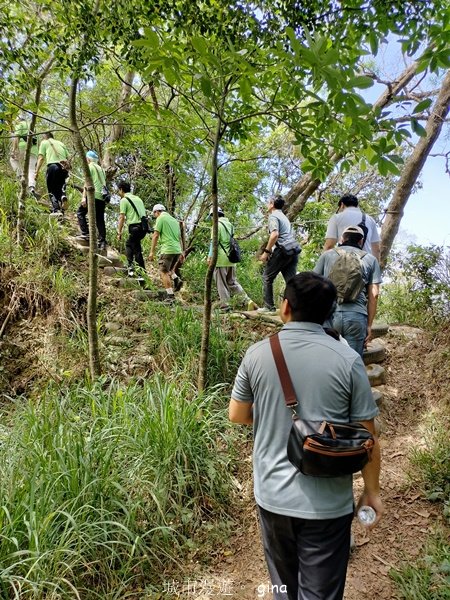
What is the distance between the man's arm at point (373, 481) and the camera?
1552 mm

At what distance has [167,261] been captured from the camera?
6.21 meters

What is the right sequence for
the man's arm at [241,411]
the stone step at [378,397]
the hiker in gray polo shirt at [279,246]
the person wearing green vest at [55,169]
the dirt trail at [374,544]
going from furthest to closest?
the person wearing green vest at [55,169]
the hiker in gray polo shirt at [279,246]
the stone step at [378,397]
the dirt trail at [374,544]
the man's arm at [241,411]

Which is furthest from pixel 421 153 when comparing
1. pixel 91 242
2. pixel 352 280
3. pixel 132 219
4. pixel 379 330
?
pixel 91 242

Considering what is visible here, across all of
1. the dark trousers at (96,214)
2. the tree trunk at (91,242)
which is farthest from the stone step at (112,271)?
the tree trunk at (91,242)

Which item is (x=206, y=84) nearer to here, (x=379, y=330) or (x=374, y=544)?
(x=374, y=544)

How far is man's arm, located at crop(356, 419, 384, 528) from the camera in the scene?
1552 millimetres

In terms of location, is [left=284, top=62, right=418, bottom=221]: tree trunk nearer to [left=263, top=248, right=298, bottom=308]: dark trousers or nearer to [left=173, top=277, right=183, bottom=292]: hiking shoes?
[left=263, top=248, right=298, bottom=308]: dark trousers

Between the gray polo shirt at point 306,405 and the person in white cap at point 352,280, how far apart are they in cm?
155

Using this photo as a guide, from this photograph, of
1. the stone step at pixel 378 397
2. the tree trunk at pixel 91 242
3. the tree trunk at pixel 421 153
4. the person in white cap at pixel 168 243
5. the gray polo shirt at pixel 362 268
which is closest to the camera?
the gray polo shirt at pixel 362 268

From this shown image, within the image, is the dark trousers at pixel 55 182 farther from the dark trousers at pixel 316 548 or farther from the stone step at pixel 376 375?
the dark trousers at pixel 316 548

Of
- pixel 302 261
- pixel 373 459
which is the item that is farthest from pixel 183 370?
pixel 302 261

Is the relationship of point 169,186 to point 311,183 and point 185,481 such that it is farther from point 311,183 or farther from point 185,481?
point 185,481

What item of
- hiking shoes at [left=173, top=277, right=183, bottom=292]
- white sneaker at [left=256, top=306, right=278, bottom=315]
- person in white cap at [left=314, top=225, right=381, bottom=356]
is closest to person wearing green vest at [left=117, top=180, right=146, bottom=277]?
hiking shoes at [left=173, top=277, right=183, bottom=292]

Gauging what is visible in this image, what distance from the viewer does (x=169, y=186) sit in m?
8.46
